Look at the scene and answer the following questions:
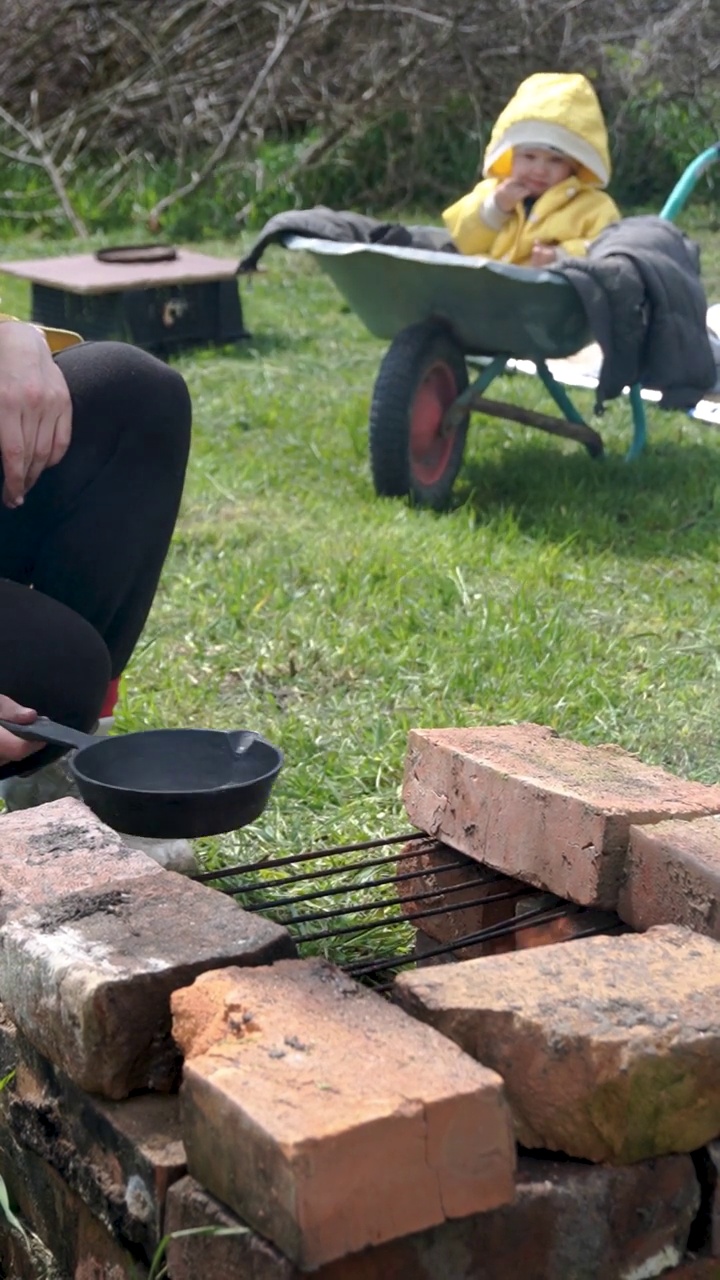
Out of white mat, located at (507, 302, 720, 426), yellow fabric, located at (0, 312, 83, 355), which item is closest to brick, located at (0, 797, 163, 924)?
yellow fabric, located at (0, 312, 83, 355)

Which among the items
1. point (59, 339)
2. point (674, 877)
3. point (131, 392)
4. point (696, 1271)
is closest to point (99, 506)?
point (131, 392)

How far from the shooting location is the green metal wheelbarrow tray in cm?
427

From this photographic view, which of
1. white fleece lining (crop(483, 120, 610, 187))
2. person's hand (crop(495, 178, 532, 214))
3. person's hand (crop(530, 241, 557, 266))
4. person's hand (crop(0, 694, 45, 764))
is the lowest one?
person's hand (crop(0, 694, 45, 764))

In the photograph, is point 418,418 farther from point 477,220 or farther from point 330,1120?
point 330,1120

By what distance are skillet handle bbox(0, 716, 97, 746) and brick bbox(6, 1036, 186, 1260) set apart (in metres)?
0.40

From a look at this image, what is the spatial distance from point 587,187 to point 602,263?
94 centimetres

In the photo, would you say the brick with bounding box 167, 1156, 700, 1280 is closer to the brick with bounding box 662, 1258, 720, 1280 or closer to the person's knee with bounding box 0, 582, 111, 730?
the brick with bounding box 662, 1258, 720, 1280

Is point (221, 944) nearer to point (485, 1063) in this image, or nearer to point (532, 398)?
point (485, 1063)

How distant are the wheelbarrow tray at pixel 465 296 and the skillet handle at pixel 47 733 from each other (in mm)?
2518

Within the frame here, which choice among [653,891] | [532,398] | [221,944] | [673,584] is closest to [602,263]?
[673,584]

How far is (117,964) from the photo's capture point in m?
1.45

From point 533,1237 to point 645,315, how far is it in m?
3.28

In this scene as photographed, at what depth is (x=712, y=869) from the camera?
1.66 metres

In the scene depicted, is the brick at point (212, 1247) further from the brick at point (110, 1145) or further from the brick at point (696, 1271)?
the brick at point (696, 1271)
